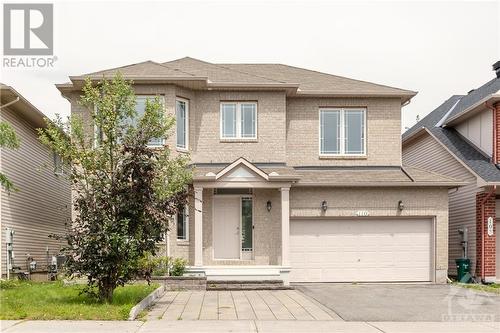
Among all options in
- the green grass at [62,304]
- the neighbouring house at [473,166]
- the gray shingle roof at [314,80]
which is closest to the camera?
the green grass at [62,304]

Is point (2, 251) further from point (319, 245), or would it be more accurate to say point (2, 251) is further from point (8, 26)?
point (319, 245)

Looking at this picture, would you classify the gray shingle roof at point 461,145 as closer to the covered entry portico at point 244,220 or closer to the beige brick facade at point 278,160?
the beige brick facade at point 278,160

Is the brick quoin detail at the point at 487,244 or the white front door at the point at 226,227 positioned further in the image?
A: the brick quoin detail at the point at 487,244

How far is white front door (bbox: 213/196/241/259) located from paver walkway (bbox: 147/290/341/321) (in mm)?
3180

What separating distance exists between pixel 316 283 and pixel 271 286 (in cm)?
266

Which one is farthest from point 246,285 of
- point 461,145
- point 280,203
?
point 461,145

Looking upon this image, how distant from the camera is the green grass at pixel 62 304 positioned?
1177 centimetres

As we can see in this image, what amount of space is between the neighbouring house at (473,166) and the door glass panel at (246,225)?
24.0 feet

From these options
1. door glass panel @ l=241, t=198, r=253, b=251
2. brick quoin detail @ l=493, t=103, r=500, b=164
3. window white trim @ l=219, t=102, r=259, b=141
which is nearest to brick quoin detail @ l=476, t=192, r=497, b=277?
brick quoin detail @ l=493, t=103, r=500, b=164

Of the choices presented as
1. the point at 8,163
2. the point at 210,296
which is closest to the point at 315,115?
the point at 210,296

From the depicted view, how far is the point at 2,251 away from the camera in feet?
64.4

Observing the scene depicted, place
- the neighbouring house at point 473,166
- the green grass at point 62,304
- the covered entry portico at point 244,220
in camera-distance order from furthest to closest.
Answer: the neighbouring house at point 473,166, the covered entry portico at point 244,220, the green grass at point 62,304

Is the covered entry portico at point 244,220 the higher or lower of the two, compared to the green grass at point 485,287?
higher
